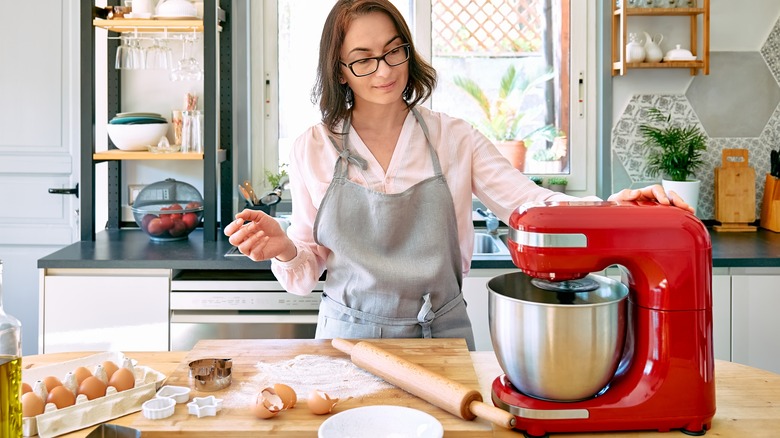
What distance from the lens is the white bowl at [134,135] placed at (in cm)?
345

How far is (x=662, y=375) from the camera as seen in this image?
4.71 ft

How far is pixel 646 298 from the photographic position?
1.46 meters

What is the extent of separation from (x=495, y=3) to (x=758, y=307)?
173 centimetres

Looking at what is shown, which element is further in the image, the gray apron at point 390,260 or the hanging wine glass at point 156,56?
the hanging wine glass at point 156,56

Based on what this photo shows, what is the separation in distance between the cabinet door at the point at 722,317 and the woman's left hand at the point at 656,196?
1.58m

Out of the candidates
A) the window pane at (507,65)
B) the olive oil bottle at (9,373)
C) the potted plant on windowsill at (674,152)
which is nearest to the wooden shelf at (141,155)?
the window pane at (507,65)

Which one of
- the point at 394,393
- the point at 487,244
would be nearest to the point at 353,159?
the point at 394,393

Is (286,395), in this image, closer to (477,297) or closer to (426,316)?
(426,316)

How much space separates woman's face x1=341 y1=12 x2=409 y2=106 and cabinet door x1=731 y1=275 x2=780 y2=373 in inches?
65.8

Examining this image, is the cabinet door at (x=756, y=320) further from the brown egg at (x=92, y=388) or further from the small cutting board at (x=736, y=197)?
the brown egg at (x=92, y=388)

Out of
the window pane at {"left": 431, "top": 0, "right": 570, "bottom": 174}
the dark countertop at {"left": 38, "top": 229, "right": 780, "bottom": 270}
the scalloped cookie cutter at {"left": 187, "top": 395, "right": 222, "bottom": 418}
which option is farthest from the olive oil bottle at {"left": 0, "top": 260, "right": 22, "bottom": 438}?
the window pane at {"left": 431, "top": 0, "right": 570, "bottom": 174}

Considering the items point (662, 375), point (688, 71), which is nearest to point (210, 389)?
point (662, 375)

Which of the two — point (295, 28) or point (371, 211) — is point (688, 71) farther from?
point (371, 211)

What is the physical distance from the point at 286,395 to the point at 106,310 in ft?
5.81
